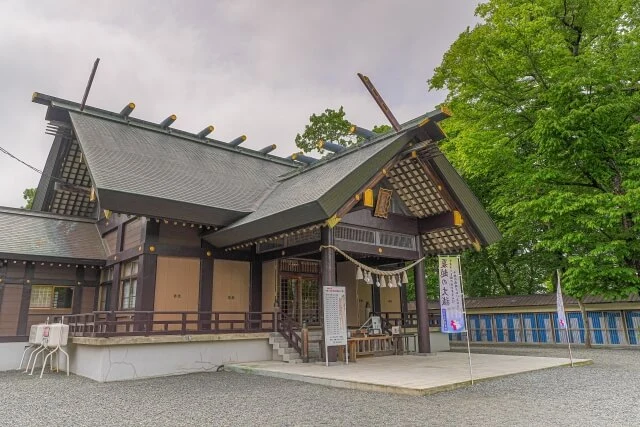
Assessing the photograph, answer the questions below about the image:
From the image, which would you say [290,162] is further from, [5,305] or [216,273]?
[5,305]

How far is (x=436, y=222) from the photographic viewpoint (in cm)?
1177

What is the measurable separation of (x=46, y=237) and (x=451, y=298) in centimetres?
1164

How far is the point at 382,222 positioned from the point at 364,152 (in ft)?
6.39

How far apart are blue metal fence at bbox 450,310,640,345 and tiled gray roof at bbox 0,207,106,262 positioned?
14920 mm

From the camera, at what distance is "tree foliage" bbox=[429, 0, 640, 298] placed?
42.3 feet

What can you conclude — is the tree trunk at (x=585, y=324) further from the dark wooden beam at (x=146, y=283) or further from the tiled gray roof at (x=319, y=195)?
the dark wooden beam at (x=146, y=283)

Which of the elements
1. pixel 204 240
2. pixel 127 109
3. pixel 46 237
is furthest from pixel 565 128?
pixel 46 237

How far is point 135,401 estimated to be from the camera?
21.3 ft

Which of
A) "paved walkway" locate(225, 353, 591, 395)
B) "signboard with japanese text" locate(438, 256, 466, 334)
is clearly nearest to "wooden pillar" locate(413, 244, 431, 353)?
"paved walkway" locate(225, 353, 591, 395)

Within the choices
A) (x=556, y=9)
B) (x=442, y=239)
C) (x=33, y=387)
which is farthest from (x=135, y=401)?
(x=556, y=9)

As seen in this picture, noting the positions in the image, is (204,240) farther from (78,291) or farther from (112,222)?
(78,291)

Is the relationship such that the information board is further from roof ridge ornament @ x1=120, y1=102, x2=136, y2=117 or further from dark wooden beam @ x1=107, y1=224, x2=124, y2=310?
roof ridge ornament @ x1=120, y1=102, x2=136, y2=117

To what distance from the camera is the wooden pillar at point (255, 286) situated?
1198 cm

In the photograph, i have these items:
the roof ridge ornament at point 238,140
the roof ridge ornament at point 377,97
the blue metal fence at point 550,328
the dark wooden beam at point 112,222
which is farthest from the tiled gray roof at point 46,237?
the blue metal fence at point 550,328
